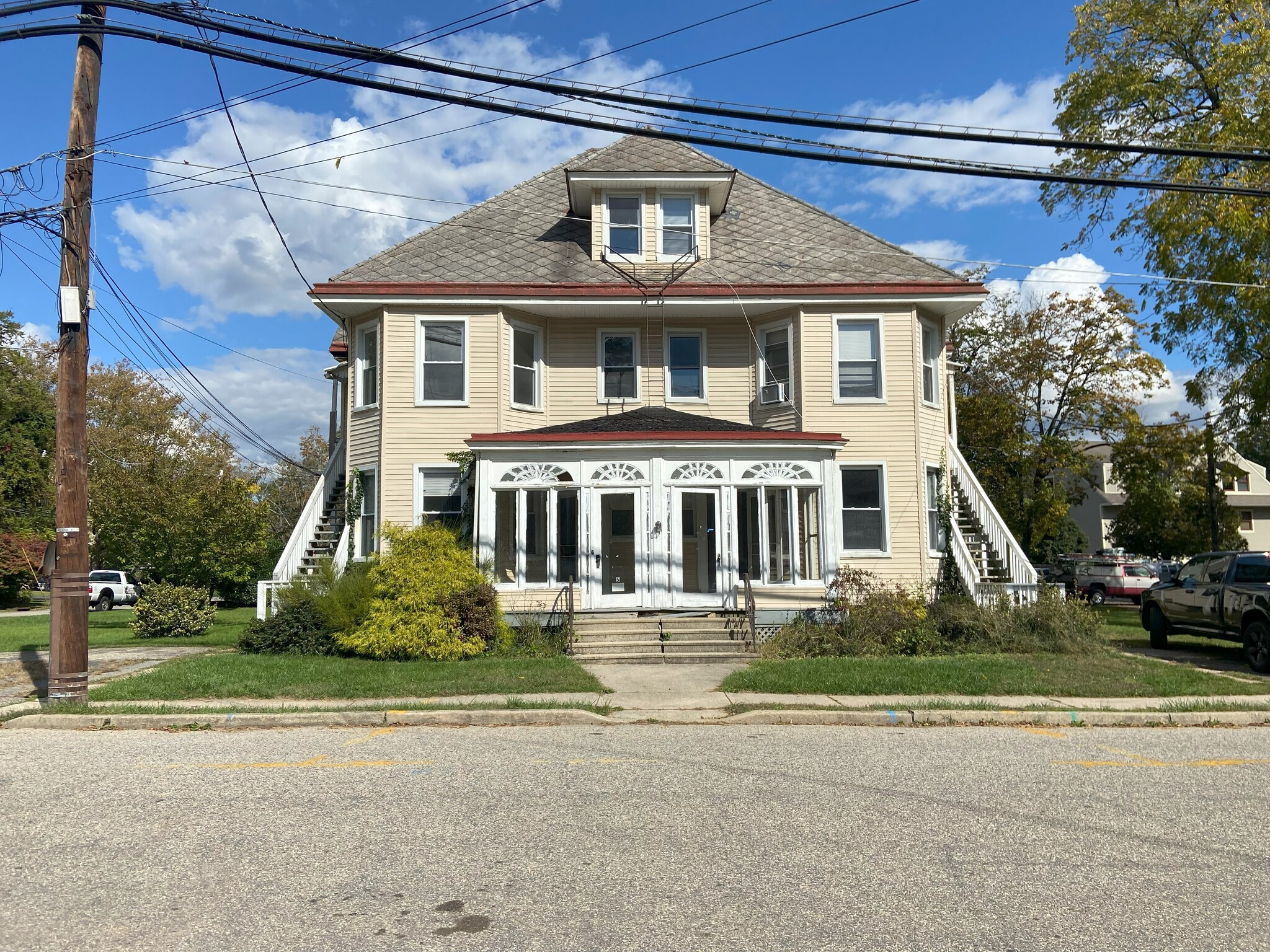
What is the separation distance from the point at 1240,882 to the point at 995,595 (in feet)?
42.2

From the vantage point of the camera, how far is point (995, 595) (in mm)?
17484

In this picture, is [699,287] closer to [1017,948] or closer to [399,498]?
[399,498]

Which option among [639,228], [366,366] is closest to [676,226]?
[639,228]

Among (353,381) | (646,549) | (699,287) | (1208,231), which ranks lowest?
(646,549)

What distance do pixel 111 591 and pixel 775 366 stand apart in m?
30.8

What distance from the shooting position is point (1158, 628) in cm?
1816

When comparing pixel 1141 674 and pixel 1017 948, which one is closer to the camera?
pixel 1017 948

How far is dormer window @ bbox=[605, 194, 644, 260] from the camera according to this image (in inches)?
818

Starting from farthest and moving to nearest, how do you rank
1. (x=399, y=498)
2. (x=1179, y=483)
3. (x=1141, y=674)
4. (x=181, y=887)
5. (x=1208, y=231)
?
1. (x=1179, y=483)
2. (x=1208, y=231)
3. (x=399, y=498)
4. (x=1141, y=674)
5. (x=181, y=887)

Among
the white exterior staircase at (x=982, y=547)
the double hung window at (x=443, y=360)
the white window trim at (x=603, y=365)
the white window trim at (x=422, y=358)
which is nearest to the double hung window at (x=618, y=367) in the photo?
the white window trim at (x=603, y=365)

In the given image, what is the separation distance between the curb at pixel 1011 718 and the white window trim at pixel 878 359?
9582 millimetres

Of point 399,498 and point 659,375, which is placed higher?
point 659,375

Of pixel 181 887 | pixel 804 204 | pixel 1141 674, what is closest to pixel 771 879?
pixel 181 887

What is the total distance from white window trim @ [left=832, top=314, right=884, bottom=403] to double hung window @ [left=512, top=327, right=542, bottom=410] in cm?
622
